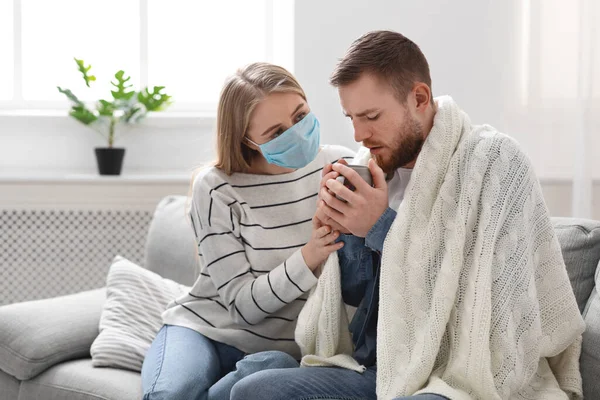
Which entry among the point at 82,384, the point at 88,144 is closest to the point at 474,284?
the point at 82,384

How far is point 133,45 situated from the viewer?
3.53 metres

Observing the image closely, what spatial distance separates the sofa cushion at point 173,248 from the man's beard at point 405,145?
0.95m

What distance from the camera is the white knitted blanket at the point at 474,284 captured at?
1.44 metres

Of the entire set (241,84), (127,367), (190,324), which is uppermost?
(241,84)

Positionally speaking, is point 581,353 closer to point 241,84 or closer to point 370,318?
point 370,318

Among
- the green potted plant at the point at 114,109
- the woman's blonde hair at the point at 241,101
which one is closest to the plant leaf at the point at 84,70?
the green potted plant at the point at 114,109

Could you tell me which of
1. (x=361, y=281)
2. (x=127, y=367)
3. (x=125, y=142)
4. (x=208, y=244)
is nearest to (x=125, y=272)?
(x=127, y=367)

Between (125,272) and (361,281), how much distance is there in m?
0.88

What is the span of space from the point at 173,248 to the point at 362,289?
0.93 m

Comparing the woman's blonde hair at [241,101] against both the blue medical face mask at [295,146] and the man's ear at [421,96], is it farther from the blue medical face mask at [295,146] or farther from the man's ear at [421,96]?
the man's ear at [421,96]

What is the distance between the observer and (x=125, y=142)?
3330 millimetres

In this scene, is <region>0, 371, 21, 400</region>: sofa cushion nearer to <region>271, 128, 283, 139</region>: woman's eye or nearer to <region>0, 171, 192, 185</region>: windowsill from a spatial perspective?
<region>271, 128, 283, 139</region>: woman's eye

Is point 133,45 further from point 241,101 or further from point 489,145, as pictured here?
point 489,145

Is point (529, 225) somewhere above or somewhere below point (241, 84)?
below
